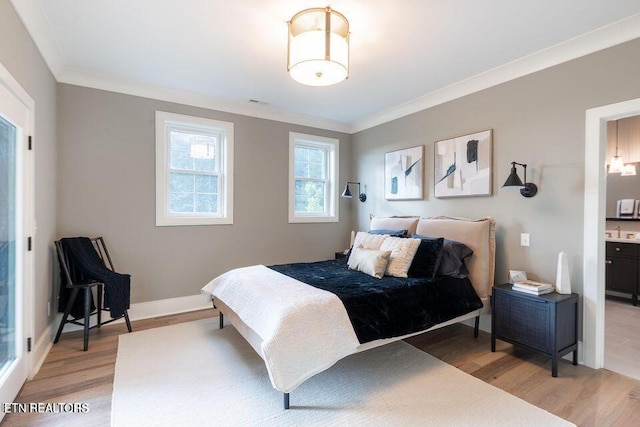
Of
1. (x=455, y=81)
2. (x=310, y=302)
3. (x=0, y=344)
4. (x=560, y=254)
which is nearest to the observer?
(x=0, y=344)

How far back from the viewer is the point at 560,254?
254 centimetres

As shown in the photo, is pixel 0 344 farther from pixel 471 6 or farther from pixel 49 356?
pixel 471 6

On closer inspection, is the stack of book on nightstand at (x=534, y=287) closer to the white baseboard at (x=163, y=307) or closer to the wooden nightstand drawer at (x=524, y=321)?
the wooden nightstand drawer at (x=524, y=321)

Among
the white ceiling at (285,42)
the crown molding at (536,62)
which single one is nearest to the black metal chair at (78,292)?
the white ceiling at (285,42)

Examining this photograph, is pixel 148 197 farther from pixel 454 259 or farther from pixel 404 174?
pixel 454 259

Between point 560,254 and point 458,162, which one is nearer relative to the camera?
point 560,254

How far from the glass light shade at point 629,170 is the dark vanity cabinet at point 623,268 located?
103cm

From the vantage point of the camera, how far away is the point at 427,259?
287cm

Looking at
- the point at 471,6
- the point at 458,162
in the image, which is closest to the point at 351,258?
the point at 458,162

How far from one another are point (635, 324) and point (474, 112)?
2.89 m

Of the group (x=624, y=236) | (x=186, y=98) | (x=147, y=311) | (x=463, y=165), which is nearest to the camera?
(x=463, y=165)

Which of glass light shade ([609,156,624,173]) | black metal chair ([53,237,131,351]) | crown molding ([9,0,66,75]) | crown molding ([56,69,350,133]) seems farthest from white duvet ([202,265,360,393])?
glass light shade ([609,156,624,173])

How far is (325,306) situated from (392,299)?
1.93 ft

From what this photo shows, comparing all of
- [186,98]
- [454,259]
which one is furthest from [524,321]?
[186,98]
